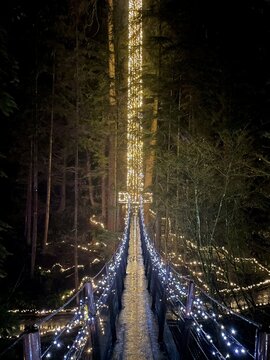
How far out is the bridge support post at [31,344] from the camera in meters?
2.77

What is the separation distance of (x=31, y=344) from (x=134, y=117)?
54.8 feet

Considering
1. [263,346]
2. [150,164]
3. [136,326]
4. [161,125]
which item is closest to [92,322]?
[263,346]

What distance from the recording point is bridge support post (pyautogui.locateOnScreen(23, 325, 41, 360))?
2771 millimetres

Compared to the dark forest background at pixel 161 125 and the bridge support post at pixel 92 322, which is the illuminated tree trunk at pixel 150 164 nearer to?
the dark forest background at pixel 161 125

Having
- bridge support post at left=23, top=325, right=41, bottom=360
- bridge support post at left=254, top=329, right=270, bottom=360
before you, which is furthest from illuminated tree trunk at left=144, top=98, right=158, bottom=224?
bridge support post at left=23, top=325, right=41, bottom=360

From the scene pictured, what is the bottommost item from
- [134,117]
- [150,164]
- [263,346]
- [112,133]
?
[263,346]

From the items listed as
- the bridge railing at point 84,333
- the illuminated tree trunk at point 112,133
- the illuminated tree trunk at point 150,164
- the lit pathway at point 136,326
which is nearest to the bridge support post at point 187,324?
the lit pathway at point 136,326

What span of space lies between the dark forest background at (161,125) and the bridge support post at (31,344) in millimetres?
2831

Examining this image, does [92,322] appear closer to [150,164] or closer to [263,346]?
[263,346]

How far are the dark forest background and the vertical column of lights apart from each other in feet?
1.80

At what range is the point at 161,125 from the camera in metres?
17.4

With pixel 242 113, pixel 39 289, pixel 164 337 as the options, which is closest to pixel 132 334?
pixel 164 337

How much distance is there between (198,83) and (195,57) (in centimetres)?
82

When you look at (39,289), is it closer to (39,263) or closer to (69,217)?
(39,263)
